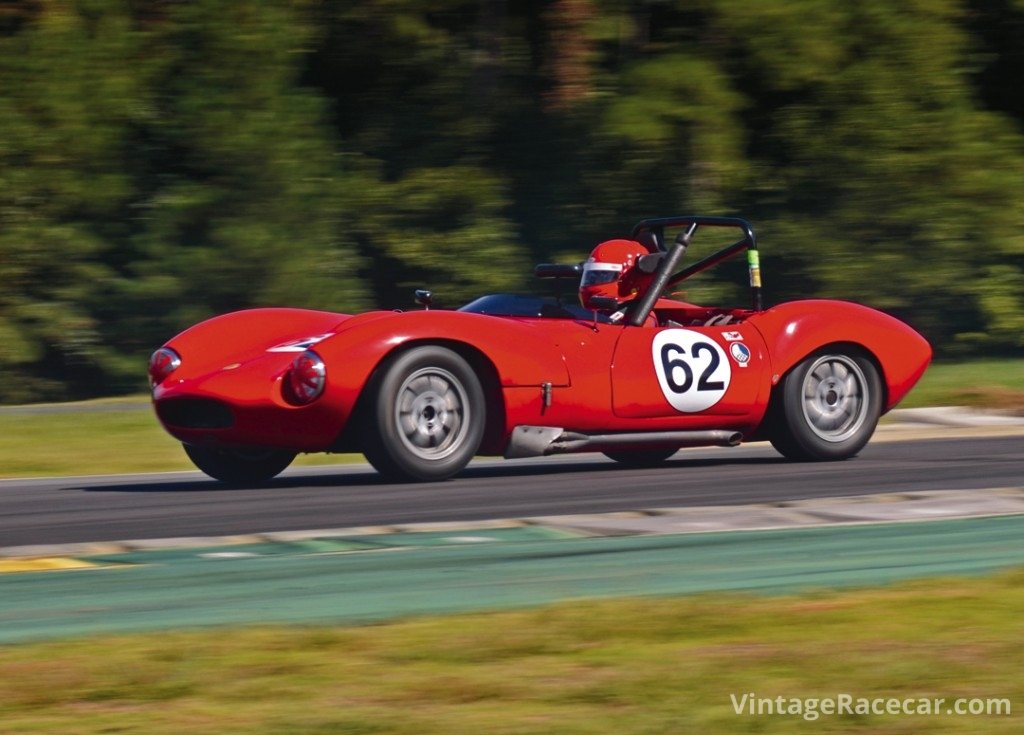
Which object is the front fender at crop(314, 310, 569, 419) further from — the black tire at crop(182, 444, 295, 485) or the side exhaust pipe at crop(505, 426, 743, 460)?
the black tire at crop(182, 444, 295, 485)

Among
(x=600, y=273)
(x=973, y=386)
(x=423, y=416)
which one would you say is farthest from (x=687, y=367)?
(x=973, y=386)

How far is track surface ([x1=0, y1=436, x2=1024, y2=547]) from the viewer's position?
7715 mm

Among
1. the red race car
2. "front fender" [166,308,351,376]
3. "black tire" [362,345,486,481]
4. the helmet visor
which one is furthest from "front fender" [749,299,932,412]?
"front fender" [166,308,351,376]

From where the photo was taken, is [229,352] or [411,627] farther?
[229,352]

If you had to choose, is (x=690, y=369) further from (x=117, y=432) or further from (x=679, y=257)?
(x=117, y=432)

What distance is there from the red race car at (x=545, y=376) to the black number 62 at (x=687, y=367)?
10 mm

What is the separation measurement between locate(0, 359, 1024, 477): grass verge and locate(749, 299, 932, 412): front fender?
3462 mm

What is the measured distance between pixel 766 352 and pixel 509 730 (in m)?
6.41

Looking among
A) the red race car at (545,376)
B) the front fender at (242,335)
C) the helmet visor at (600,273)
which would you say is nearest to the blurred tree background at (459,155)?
the helmet visor at (600,273)

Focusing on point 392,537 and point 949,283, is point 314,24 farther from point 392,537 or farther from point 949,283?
point 392,537

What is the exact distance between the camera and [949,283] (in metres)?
21.2

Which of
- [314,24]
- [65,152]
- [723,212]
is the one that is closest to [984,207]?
[723,212]

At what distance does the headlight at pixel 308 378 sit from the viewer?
28.1 ft

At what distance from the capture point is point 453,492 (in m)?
8.76
